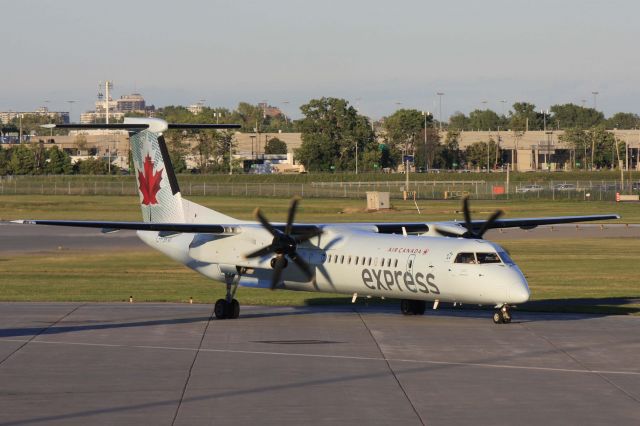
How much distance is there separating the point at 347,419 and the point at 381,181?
140092 millimetres

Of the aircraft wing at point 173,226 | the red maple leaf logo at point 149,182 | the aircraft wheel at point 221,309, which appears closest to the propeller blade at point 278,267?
the aircraft wing at point 173,226

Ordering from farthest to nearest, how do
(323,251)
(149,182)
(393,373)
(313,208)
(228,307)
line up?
1. (313,208)
2. (149,182)
3. (228,307)
4. (323,251)
5. (393,373)

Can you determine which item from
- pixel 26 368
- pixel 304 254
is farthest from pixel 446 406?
pixel 304 254

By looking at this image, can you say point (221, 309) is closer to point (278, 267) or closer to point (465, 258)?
point (278, 267)

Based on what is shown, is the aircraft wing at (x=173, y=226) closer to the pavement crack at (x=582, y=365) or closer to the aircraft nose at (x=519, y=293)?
the aircraft nose at (x=519, y=293)

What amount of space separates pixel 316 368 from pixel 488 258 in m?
7.42

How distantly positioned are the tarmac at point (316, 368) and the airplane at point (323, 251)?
120cm

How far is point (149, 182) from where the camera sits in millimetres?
36000

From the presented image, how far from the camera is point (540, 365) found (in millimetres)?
24438

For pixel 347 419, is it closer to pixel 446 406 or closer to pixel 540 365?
pixel 446 406

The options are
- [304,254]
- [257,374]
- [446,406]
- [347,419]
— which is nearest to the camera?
[347,419]

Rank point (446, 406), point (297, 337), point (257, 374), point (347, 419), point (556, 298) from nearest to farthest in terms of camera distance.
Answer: point (347, 419) → point (446, 406) → point (257, 374) → point (297, 337) → point (556, 298)

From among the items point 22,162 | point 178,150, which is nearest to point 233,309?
point 22,162

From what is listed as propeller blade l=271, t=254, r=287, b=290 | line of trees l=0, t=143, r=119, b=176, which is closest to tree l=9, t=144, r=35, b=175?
line of trees l=0, t=143, r=119, b=176
